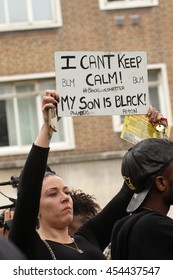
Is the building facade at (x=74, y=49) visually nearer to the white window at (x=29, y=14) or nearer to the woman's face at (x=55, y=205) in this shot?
the white window at (x=29, y=14)

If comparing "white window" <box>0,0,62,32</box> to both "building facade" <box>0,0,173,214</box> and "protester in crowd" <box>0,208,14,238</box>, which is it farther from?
"protester in crowd" <box>0,208,14,238</box>

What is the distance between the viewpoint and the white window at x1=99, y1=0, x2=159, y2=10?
63.6 feet

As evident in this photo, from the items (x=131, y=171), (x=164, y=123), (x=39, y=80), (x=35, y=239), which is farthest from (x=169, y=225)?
(x=39, y=80)

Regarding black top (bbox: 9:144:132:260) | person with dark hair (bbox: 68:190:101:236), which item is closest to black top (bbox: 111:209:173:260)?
black top (bbox: 9:144:132:260)

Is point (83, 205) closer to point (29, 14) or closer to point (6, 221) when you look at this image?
point (6, 221)

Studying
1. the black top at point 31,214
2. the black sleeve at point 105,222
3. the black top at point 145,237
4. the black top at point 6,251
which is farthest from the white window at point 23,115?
the black top at point 6,251

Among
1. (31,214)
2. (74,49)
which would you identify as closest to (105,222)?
(31,214)

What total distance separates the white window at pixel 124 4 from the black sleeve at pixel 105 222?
14821mm

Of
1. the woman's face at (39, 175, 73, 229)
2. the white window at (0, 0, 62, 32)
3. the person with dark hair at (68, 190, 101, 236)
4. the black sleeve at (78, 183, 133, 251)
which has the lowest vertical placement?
the person with dark hair at (68, 190, 101, 236)

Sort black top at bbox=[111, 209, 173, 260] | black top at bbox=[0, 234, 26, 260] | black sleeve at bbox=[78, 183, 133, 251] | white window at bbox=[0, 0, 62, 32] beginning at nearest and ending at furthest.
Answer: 1. black top at bbox=[0, 234, 26, 260]
2. black top at bbox=[111, 209, 173, 260]
3. black sleeve at bbox=[78, 183, 133, 251]
4. white window at bbox=[0, 0, 62, 32]

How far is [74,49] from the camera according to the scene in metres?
19.2

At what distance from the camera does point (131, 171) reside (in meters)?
4.09

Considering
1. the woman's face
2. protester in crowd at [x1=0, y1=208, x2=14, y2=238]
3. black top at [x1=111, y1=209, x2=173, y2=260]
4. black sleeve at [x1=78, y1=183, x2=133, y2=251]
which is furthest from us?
protester in crowd at [x1=0, y1=208, x2=14, y2=238]

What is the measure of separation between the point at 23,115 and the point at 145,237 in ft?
51.5
